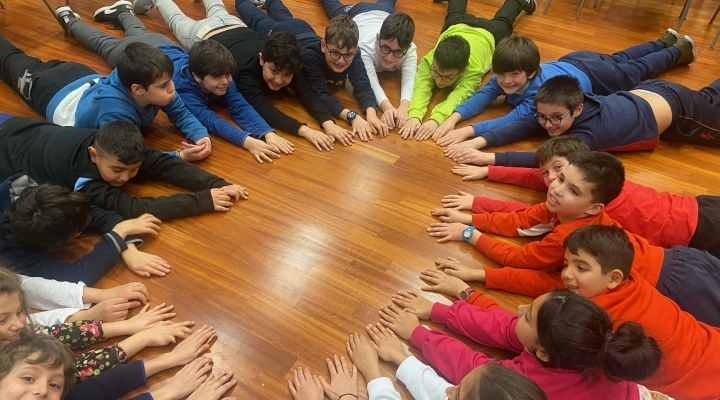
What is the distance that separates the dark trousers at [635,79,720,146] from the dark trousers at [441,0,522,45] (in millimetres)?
870

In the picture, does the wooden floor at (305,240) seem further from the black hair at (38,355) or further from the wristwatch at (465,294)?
the black hair at (38,355)

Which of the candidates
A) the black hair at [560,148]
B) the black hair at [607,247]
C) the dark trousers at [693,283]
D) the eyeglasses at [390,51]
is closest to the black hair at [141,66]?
the eyeglasses at [390,51]

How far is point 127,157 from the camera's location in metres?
1.62

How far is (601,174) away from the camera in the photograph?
4.78ft

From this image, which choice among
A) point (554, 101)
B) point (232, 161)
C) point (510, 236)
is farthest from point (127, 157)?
point (554, 101)

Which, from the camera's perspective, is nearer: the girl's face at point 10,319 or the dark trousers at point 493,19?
the girl's face at point 10,319

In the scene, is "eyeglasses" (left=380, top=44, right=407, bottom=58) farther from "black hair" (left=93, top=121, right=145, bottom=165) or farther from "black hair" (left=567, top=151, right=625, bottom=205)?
"black hair" (left=93, top=121, right=145, bottom=165)

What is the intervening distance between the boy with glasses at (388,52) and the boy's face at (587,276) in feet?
3.72

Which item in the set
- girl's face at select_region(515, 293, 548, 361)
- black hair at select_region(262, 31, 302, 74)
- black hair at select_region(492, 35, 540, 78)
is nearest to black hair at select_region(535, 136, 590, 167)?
black hair at select_region(492, 35, 540, 78)

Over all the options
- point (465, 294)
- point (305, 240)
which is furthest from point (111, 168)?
point (465, 294)

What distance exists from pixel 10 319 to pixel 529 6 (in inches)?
131

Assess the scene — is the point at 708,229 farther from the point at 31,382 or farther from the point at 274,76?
the point at 31,382

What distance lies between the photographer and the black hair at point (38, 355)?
3.31 ft

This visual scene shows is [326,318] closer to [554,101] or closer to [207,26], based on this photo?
[554,101]
